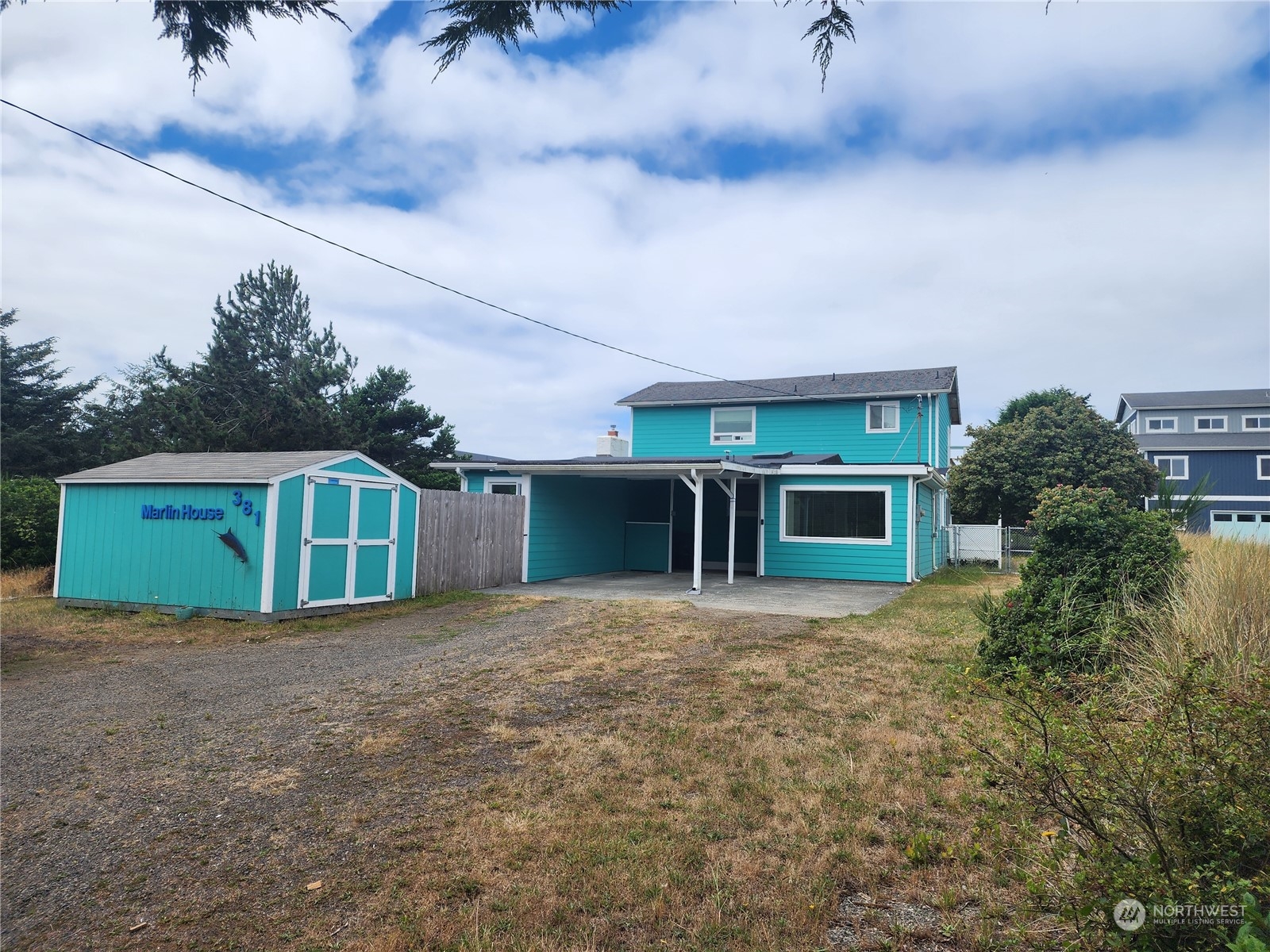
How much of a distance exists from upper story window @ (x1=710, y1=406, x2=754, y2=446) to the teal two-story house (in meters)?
0.04

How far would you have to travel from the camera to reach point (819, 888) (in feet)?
9.57

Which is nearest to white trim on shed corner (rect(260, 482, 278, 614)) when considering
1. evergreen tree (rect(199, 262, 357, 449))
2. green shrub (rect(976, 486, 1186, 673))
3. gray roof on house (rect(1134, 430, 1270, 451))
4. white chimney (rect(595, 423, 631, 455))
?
green shrub (rect(976, 486, 1186, 673))

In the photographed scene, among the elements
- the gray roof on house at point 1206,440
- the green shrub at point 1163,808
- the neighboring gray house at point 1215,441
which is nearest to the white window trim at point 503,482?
the green shrub at point 1163,808

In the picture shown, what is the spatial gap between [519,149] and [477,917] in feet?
23.2

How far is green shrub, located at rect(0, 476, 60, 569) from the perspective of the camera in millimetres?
14430

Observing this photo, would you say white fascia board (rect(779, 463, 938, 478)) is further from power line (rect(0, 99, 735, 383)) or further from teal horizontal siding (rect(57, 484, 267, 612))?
teal horizontal siding (rect(57, 484, 267, 612))

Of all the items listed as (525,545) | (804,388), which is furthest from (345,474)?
(804,388)

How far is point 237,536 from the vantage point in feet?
32.3

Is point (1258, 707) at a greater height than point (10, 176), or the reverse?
point (10, 176)

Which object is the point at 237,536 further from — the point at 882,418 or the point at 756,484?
the point at 882,418

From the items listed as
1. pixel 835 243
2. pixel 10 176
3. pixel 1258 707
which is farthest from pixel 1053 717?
pixel 835 243

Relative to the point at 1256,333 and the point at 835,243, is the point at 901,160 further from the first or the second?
the point at 1256,333

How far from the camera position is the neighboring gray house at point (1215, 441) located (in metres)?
32.6

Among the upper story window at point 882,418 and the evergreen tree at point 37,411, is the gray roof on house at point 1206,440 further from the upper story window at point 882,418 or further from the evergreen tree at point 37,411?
the evergreen tree at point 37,411
